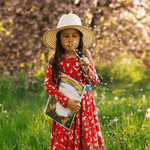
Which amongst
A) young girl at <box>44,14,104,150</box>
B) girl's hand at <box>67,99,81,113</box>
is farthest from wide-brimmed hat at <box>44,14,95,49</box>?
girl's hand at <box>67,99,81,113</box>

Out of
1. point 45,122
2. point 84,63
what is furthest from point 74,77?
point 45,122

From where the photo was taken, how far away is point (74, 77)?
218 cm

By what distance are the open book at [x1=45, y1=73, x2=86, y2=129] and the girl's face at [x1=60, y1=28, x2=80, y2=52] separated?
0.82 feet

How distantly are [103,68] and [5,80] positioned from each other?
274 cm

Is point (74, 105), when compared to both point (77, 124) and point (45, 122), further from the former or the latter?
point (45, 122)

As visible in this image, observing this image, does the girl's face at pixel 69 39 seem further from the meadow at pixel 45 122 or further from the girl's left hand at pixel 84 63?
the meadow at pixel 45 122

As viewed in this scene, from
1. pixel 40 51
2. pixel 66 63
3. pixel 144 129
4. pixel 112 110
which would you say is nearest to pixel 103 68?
pixel 40 51

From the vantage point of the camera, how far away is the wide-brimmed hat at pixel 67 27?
206 cm

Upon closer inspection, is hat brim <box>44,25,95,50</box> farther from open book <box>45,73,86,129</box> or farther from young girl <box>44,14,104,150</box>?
open book <box>45,73,86,129</box>

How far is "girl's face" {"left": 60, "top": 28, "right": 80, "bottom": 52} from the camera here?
6.85 feet

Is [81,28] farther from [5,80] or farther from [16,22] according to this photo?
[16,22]

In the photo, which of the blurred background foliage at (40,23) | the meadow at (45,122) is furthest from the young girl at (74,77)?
the blurred background foliage at (40,23)

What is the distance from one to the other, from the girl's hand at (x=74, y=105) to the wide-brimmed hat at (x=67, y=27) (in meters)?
0.57

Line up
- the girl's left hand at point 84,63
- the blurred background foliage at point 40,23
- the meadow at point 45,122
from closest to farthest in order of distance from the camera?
the girl's left hand at point 84,63 < the meadow at point 45,122 < the blurred background foliage at point 40,23
